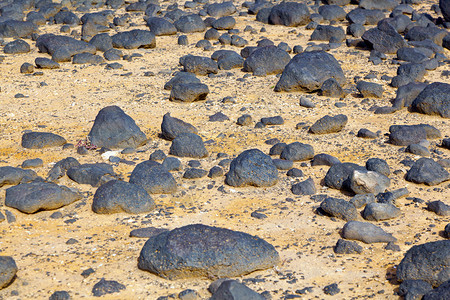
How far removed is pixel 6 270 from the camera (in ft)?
16.5

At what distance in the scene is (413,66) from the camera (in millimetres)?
10508

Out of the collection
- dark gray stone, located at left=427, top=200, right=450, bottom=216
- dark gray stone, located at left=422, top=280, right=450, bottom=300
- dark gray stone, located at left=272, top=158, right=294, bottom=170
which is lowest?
dark gray stone, located at left=427, top=200, right=450, bottom=216

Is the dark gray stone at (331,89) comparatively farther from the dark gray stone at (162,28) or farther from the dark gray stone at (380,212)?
the dark gray stone at (162,28)

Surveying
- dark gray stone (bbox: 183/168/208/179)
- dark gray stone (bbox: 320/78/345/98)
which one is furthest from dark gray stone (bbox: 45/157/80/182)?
dark gray stone (bbox: 320/78/345/98)

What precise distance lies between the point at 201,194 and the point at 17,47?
23.0 ft

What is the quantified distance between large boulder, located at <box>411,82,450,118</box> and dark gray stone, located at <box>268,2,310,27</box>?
512 centimetres

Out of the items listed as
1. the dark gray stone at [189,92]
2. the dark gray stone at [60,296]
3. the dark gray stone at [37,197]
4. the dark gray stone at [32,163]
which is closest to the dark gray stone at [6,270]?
the dark gray stone at [60,296]

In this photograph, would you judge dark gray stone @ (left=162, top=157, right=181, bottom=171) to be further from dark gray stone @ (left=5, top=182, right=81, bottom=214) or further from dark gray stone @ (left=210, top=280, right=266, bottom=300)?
dark gray stone @ (left=210, top=280, right=266, bottom=300)

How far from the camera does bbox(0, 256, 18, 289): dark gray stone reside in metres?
5.00

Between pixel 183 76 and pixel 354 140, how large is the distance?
322 cm

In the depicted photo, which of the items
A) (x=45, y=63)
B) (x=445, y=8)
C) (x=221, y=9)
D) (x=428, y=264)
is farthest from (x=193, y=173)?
(x=445, y=8)

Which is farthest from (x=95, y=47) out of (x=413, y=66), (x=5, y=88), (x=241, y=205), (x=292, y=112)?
(x=241, y=205)

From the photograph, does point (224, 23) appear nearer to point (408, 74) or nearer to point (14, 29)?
point (14, 29)

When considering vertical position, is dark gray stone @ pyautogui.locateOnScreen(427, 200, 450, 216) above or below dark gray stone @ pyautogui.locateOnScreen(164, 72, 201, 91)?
below
